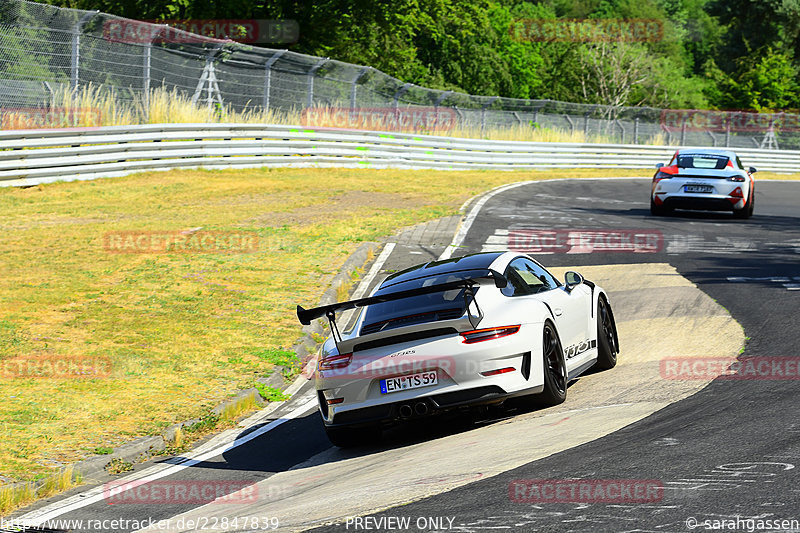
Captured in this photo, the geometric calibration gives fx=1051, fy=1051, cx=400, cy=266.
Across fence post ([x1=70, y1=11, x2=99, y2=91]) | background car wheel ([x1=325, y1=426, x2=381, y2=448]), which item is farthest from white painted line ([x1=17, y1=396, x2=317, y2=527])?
fence post ([x1=70, y1=11, x2=99, y2=91])

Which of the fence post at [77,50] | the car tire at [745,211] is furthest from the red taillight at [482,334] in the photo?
the fence post at [77,50]

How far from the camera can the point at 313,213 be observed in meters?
21.9

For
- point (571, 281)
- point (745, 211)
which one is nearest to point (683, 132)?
point (745, 211)

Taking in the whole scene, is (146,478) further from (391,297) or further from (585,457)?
(585,457)

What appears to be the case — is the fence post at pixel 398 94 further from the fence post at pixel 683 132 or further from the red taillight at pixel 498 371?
the red taillight at pixel 498 371

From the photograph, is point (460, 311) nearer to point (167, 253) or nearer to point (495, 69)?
point (167, 253)

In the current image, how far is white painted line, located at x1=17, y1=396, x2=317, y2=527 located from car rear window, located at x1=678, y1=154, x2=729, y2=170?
1452 cm

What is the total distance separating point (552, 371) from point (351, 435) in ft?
5.68

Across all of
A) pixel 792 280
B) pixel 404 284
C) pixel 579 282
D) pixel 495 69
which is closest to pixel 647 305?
pixel 792 280

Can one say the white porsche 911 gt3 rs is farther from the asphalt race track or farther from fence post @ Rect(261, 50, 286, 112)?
fence post @ Rect(261, 50, 286, 112)

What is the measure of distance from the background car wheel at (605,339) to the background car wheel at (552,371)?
133 cm

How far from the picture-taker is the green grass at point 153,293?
957 centimetres

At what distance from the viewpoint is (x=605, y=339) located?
33.1 ft

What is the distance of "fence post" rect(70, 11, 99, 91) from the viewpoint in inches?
977
